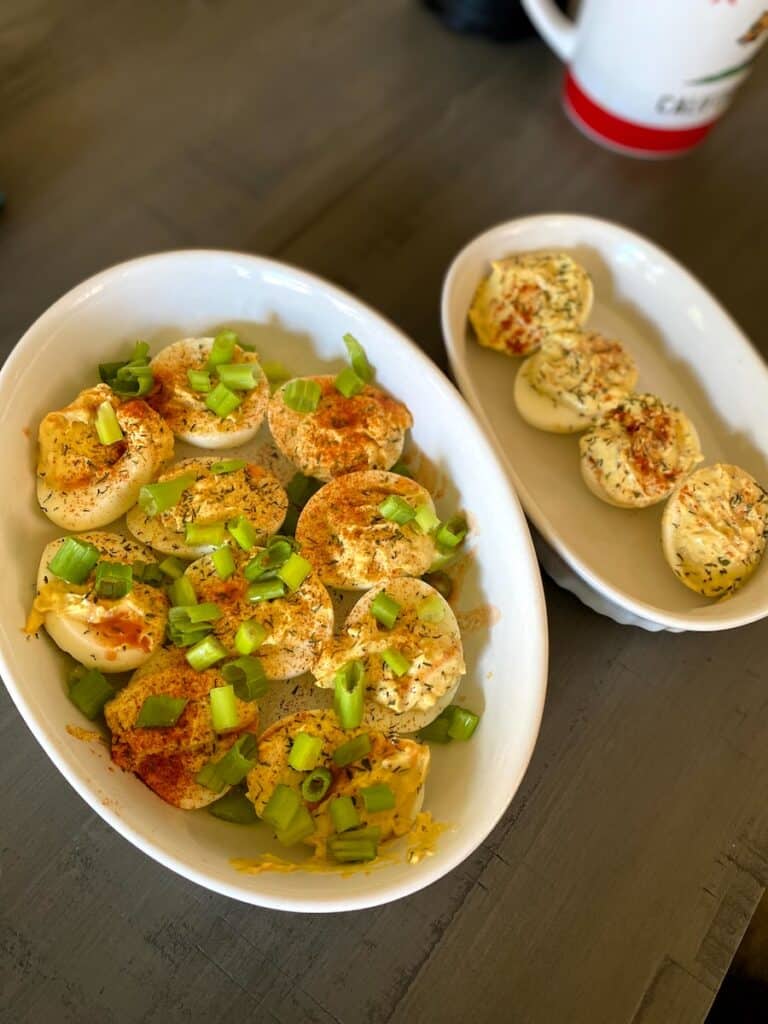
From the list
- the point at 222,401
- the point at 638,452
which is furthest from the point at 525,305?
the point at 222,401

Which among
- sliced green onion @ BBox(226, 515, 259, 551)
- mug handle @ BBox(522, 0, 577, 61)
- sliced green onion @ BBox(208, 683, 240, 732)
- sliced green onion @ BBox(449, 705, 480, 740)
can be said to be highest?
mug handle @ BBox(522, 0, 577, 61)

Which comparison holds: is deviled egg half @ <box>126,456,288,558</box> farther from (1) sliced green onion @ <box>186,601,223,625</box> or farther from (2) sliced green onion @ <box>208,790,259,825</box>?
(2) sliced green onion @ <box>208,790,259,825</box>

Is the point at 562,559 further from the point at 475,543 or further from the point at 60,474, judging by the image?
the point at 60,474

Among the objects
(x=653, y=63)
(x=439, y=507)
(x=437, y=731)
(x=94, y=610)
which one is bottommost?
(x=437, y=731)

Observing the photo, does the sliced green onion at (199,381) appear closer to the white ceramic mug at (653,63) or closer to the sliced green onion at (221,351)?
the sliced green onion at (221,351)

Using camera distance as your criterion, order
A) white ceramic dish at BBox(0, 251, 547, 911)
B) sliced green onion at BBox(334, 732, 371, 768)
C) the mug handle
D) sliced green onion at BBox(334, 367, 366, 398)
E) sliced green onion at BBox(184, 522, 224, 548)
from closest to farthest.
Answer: white ceramic dish at BBox(0, 251, 547, 911)
sliced green onion at BBox(334, 732, 371, 768)
sliced green onion at BBox(184, 522, 224, 548)
sliced green onion at BBox(334, 367, 366, 398)
the mug handle

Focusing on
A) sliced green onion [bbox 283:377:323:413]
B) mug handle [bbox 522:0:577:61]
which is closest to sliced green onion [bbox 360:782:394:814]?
sliced green onion [bbox 283:377:323:413]

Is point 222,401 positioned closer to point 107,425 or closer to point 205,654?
point 107,425
